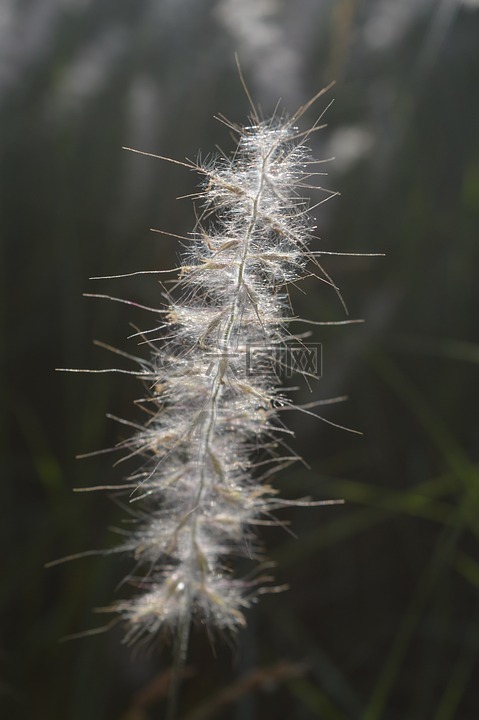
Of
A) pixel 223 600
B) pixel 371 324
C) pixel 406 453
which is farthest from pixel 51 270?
pixel 223 600

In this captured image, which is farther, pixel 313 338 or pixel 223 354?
pixel 313 338

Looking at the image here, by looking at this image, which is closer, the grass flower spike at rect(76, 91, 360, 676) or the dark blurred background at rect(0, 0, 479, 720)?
the grass flower spike at rect(76, 91, 360, 676)

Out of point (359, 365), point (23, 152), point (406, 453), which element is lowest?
point (406, 453)

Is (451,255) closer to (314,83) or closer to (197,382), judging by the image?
(314,83)

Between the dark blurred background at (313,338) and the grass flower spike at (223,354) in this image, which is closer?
the grass flower spike at (223,354)

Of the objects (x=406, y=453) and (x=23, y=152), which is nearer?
(x=406, y=453)

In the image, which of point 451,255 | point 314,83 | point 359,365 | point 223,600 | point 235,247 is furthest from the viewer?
point 314,83

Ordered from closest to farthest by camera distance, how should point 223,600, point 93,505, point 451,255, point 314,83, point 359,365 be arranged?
point 223,600 < point 93,505 < point 359,365 < point 451,255 < point 314,83

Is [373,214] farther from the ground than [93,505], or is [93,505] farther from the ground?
[373,214]
